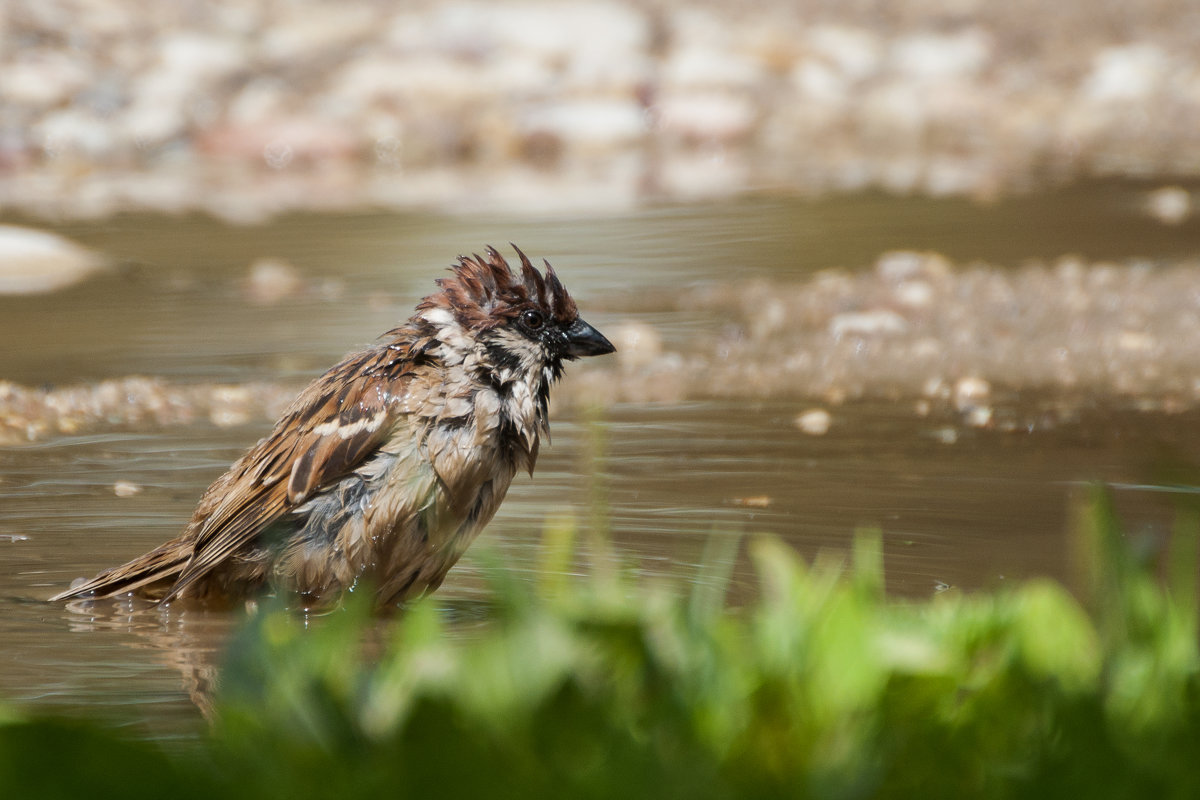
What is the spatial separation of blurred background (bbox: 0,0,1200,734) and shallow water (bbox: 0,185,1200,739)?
25mm

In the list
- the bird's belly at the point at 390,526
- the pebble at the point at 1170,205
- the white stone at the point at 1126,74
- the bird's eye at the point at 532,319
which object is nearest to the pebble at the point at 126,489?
the bird's belly at the point at 390,526

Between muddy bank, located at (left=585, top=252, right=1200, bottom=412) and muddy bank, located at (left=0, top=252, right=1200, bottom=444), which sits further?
muddy bank, located at (left=585, top=252, right=1200, bottom=412)

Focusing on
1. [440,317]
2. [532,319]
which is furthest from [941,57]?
[440,317]

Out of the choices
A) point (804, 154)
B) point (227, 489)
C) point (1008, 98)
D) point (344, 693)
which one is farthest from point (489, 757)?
point (1008, 98)

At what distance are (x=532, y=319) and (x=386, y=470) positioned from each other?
0.67 metres

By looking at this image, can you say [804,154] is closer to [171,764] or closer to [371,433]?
[371,433]

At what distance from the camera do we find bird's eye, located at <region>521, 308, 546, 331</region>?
472 cm

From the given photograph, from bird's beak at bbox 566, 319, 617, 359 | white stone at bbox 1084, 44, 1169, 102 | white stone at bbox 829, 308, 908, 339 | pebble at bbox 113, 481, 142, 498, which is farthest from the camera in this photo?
white stone at bbox 1084, 44, 1169, 102

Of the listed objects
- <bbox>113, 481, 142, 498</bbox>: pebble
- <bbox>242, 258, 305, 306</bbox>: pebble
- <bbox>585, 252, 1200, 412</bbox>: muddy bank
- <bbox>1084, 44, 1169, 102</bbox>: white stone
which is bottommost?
<bbox>113, 481, 142, 498</bbox>: pebble

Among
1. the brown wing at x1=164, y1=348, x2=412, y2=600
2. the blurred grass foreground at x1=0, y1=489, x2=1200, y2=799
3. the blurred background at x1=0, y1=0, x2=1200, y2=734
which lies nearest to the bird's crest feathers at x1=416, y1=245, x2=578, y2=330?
the brown wing at x1=164, y1=348, x2=412, y2=600

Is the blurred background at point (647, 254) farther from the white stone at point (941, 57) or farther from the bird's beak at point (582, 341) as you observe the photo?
the bird's beak at point (582, 341)

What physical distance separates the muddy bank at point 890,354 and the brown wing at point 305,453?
1.79 metres

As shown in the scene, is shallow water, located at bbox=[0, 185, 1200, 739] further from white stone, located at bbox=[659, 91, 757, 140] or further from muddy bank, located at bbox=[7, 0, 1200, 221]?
white stone, located at bbox=[659, 91, 757, 140]

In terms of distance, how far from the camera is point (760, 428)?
6281 mm
